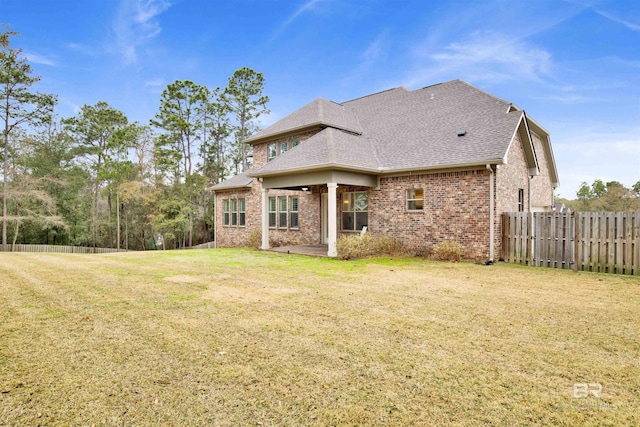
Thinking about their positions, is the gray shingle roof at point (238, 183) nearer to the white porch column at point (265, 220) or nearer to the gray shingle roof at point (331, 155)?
the white porch column at point (265, 220)

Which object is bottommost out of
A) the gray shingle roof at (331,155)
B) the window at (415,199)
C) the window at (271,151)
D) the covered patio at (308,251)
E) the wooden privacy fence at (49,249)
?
the wooden privacy fence at (49,249)

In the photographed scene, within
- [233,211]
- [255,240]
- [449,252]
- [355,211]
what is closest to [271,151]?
[233,211]

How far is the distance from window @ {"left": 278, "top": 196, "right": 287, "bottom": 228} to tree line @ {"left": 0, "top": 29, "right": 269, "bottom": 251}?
1209cm

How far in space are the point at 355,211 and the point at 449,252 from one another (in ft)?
15.3

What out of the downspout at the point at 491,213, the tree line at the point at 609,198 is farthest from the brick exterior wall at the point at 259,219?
the tree line at the point at 609,198

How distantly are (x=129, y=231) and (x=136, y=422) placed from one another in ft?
124

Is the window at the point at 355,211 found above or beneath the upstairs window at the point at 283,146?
beneath

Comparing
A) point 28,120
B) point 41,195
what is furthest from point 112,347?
point 28,120

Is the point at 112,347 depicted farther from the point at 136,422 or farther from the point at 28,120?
the point at 28,120

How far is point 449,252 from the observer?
38.2 ft

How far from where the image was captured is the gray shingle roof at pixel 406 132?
1217 cm

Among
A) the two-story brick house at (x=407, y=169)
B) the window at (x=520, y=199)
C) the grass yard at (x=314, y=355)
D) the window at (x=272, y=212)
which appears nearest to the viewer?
the grass yard at (x=314, y=355)

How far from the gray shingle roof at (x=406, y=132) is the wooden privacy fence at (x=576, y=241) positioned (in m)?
2.44

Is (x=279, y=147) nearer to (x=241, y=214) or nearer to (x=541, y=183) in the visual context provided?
(x=241, y=214)
